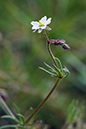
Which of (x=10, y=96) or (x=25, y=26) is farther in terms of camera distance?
(x=25, y=26)

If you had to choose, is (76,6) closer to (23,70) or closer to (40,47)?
(40,47)

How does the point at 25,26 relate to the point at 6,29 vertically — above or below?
above

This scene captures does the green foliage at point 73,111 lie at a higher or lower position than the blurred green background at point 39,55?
lower

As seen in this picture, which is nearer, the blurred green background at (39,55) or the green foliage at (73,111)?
the green foliage at (73,111)

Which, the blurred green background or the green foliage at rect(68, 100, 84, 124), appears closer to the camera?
the green foliage at rect(68, 100, 84, 124)

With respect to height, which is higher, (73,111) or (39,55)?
(39,55)

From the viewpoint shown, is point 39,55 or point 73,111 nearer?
point 73,111

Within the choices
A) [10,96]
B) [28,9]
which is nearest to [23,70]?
[10,96]

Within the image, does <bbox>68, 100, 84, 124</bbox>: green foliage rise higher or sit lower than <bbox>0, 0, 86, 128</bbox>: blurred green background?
lower
